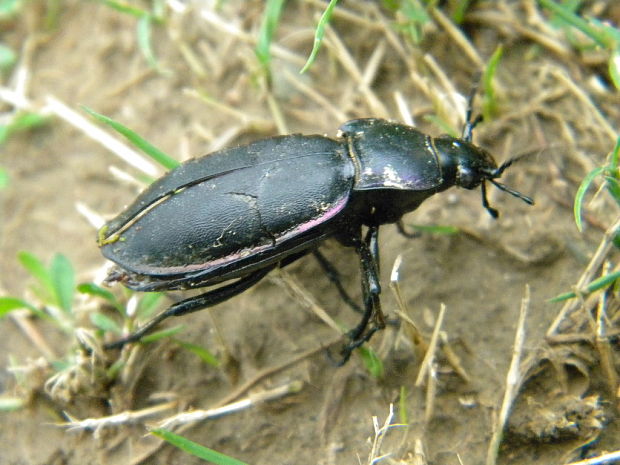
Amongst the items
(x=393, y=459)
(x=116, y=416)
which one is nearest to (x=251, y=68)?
(x=116, y=416)

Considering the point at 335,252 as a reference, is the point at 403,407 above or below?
below

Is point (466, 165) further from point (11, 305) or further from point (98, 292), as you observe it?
point (11, 305)

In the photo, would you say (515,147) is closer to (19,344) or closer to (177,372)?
(177,372)

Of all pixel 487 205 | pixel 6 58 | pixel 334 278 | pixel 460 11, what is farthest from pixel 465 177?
pixel 6 58

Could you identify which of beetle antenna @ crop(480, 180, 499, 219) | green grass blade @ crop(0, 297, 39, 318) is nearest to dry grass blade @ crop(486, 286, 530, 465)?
beetle antenna @ crop(480, 180, 499, 219)

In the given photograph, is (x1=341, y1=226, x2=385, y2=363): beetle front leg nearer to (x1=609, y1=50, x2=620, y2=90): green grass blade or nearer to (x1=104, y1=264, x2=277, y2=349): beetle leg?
(x1=104, y1=264, x2=277, y2=349): beetle leg

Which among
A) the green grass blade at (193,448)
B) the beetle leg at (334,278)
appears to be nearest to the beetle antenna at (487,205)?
the beetle leg at (334,278)
